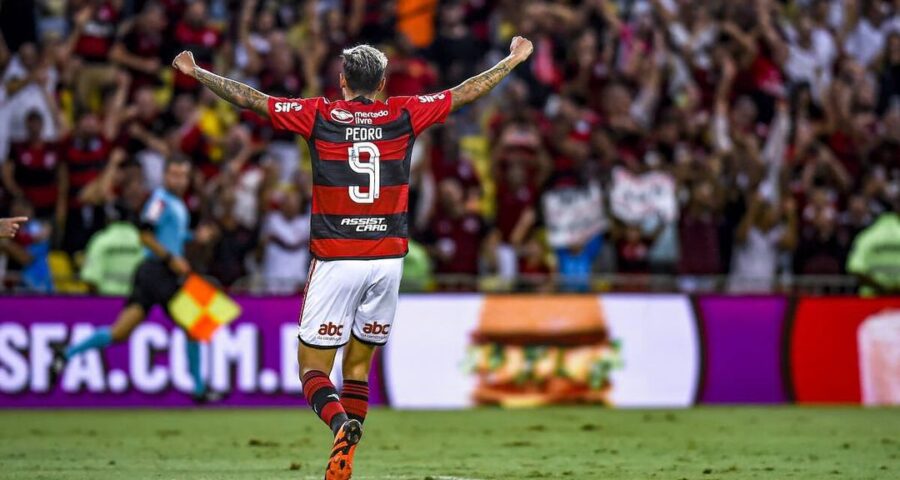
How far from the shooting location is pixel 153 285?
47.4ft

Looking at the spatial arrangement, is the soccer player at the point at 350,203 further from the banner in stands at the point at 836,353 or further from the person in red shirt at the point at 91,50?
the person in red shirt at the point at 91,50

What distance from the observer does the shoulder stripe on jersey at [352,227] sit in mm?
8055

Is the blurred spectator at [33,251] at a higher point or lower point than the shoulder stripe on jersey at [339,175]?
lower

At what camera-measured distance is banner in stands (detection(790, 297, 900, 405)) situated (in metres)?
16.6

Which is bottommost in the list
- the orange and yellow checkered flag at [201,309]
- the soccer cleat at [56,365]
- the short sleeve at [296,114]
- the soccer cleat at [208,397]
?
the soccer cleat at [208,397]

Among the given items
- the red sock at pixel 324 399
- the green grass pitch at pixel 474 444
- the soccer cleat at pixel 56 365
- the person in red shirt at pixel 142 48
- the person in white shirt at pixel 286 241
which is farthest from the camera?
the person in red shirt at pixel 142 48

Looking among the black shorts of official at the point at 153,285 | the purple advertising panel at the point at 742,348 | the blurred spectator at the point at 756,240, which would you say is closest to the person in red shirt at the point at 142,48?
the black shorts of official at the point at 153,285

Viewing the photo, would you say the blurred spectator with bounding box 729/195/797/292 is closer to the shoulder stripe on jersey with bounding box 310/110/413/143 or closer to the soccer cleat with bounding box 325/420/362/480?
the shoulder stripe on jersey with bounding box 310/110/413/143

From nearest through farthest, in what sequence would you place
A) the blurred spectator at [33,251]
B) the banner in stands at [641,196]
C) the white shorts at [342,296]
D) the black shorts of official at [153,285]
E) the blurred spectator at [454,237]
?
the white shorts at [342,296] < the black shorts of official at [153,285] < the blurred spectator at [33,251] < the blurred spectator at [454,237] < the banner in stands at [641,196]

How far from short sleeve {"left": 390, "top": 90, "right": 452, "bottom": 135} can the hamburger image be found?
26.7ft

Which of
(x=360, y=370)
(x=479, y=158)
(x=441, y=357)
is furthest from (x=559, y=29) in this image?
(x=360, y=370)

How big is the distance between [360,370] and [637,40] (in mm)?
13427

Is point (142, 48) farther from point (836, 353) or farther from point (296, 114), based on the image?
point (296, 114)

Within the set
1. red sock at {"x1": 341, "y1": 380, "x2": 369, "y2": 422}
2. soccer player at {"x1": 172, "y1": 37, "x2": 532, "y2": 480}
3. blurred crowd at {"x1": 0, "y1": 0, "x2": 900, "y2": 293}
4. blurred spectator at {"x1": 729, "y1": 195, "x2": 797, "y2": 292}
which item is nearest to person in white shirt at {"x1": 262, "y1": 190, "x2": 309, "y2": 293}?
blurred crowd at {"x1": 0, "y1": 0, "x2": 900, "y2": 293}
